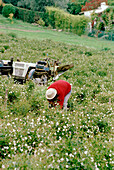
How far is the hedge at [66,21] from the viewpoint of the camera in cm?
5293

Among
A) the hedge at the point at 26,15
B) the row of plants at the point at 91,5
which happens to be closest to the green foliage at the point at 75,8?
the row of plants at the point at 91,5

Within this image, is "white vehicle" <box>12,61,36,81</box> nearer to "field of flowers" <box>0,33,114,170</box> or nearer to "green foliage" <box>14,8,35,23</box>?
"field of flowers" <box>0,33,114,170</box>

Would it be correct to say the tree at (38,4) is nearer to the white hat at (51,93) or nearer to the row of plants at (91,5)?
the row of plants at (91,5)

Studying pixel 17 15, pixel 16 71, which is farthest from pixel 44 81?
pixel 17 15

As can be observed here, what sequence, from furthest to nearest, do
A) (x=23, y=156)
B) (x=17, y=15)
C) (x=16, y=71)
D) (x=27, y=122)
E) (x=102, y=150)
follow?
1. (x=17, y=15)
2. (x=16, y=71)
3. (x=27, y=122)
4. (x=102, y=150)
5. (x=23, y=156)

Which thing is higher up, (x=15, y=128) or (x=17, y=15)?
(x=17, y=15)

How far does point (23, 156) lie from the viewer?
4.96 metres

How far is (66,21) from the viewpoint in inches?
2164

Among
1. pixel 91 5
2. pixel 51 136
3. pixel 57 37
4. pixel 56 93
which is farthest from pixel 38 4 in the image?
pixel 51 136

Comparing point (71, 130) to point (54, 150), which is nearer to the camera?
point (54, 150)

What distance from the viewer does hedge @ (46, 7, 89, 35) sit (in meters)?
52.9

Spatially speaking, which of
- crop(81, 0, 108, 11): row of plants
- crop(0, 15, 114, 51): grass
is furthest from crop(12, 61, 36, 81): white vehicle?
crop(81, 0, 108, 11): row of plants

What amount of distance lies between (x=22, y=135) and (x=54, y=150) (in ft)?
3.48

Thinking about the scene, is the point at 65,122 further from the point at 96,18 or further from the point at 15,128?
the point at 96,18
